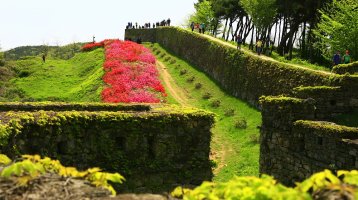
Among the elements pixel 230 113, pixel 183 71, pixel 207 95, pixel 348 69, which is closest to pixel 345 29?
pixel 230 113

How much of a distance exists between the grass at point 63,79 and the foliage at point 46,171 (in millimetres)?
32752

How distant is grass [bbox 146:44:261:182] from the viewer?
24719mm

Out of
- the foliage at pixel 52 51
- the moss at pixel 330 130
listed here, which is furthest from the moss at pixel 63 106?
the foliage at pixel 52 51

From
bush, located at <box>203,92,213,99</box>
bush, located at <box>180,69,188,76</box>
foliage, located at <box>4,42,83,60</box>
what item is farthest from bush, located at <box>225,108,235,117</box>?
foliage, located at <box>4,42,83,60</box>

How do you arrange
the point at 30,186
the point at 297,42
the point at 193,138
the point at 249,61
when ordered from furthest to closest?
the point at 297,42
the point at 249,61
the point at 193,138
the point at 30,186

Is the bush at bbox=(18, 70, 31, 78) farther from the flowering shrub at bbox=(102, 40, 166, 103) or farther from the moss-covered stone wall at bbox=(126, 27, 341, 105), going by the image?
the moss-covered stone wall at bbox=(126, 27, 341, 105)

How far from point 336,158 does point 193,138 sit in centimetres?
619

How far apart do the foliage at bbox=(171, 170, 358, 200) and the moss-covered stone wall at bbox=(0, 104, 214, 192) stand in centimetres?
1076

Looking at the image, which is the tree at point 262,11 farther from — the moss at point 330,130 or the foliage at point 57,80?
the moss at point 330,130

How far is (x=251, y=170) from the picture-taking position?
23.9 meters

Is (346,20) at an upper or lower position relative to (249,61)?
upper

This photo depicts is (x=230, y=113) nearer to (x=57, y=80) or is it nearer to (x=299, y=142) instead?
(x=299, y=142)

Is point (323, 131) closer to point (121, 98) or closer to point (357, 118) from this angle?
point (357, 118)

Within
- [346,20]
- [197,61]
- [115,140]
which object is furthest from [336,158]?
[197,61]
